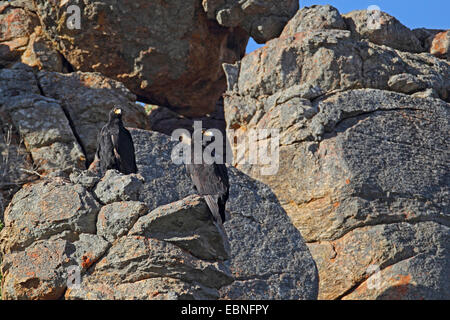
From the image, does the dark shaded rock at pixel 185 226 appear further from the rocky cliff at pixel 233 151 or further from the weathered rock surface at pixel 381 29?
the weathered rock surface at pixel 381 29

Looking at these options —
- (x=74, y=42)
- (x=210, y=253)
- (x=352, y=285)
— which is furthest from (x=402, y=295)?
(x=74, y=42)

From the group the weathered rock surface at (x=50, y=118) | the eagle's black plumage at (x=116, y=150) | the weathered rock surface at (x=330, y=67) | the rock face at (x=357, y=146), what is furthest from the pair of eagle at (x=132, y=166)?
the weathered rock surface at (x=330, y=67)

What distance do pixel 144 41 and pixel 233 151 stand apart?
3.32 metres

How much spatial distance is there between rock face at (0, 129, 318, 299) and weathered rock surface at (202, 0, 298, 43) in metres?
6.08

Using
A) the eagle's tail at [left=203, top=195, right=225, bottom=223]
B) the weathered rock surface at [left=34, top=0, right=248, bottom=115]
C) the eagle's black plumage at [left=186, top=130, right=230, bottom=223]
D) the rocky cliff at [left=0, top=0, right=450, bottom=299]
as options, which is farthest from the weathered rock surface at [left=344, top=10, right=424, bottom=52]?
the eagle's tail at [left=203, top=195, right=225, bottom=223]

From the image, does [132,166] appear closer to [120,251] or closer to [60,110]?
[120,251]

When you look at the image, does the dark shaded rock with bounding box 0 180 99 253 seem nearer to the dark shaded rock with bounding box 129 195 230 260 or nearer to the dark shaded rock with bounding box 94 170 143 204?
the dark shaded rock with bounding box 94 170 143 204

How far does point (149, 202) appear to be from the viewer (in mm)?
7875

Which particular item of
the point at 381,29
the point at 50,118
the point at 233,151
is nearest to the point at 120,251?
the point at 233,151

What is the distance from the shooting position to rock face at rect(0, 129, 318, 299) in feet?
20.5

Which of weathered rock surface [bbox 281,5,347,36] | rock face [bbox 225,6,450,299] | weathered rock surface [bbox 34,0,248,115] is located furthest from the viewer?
weathered rock surface [bbox 34,0,248,115]

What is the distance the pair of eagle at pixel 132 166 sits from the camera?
22.1ft

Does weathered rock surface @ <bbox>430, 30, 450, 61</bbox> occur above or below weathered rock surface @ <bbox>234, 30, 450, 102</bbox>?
above

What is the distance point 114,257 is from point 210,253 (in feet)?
3.03
